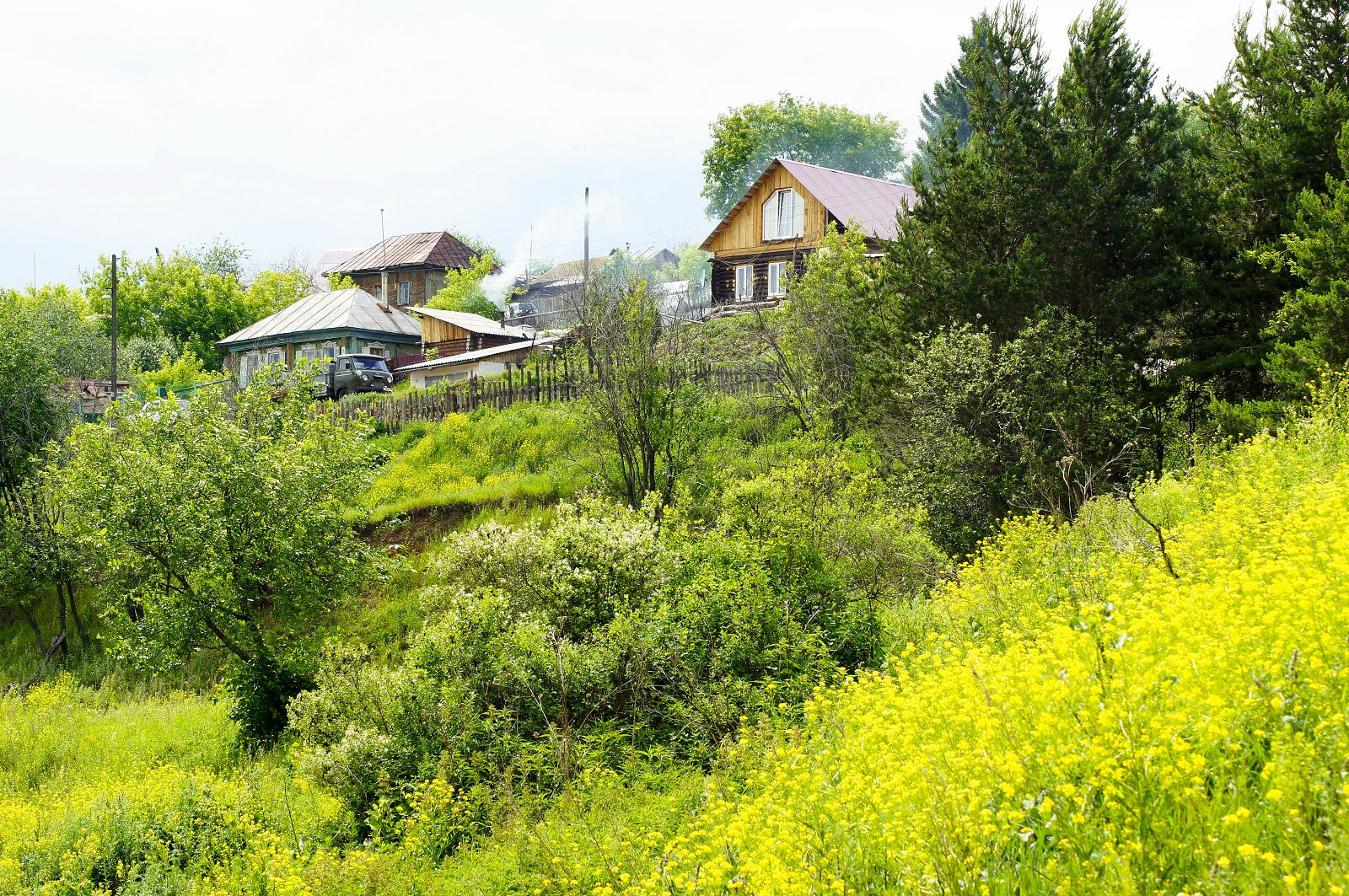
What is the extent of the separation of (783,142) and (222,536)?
5648 cm

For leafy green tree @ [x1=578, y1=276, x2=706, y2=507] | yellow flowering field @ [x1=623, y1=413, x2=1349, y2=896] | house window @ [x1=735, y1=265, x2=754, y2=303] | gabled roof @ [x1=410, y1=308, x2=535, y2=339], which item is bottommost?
yellow flowering field @ [x1=623, y1=413, x2=1349, y2=896]

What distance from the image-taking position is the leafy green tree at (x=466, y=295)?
185 feet

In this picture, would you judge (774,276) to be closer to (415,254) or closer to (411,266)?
(411,266)

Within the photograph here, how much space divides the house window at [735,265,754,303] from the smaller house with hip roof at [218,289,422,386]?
54.5 feet

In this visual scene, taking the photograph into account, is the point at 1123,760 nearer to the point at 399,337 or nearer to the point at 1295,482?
the point at 1295,482

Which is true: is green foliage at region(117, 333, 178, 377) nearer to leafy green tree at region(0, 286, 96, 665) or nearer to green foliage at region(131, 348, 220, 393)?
green foliage at region(131, 348, 220, 393)

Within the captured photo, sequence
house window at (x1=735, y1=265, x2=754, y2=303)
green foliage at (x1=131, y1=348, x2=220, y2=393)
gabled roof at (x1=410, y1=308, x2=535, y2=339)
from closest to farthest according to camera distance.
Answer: house window at (x1=735, y1=265, x2=754, y2=303)
gabled roof at (x1=410, y1=308, x2=535, y2=339)
green foliage at (x1=131, y1=348, x2=220, y2=393)

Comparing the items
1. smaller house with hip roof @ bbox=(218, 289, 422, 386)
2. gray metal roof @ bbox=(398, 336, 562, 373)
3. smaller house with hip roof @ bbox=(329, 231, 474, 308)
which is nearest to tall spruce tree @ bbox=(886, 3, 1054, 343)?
gray metal roof @ bbox=(398, 336, 562, 373)

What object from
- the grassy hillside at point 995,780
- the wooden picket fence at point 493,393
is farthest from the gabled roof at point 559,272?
the grassy hillside at point 995,780

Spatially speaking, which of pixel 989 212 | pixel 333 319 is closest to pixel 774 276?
pixel 333 319

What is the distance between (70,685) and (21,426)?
970 centimetres

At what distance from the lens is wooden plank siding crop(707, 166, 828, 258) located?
3731 centimetres

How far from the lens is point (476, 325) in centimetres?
4438

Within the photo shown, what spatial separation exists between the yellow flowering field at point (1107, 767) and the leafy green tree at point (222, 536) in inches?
401
